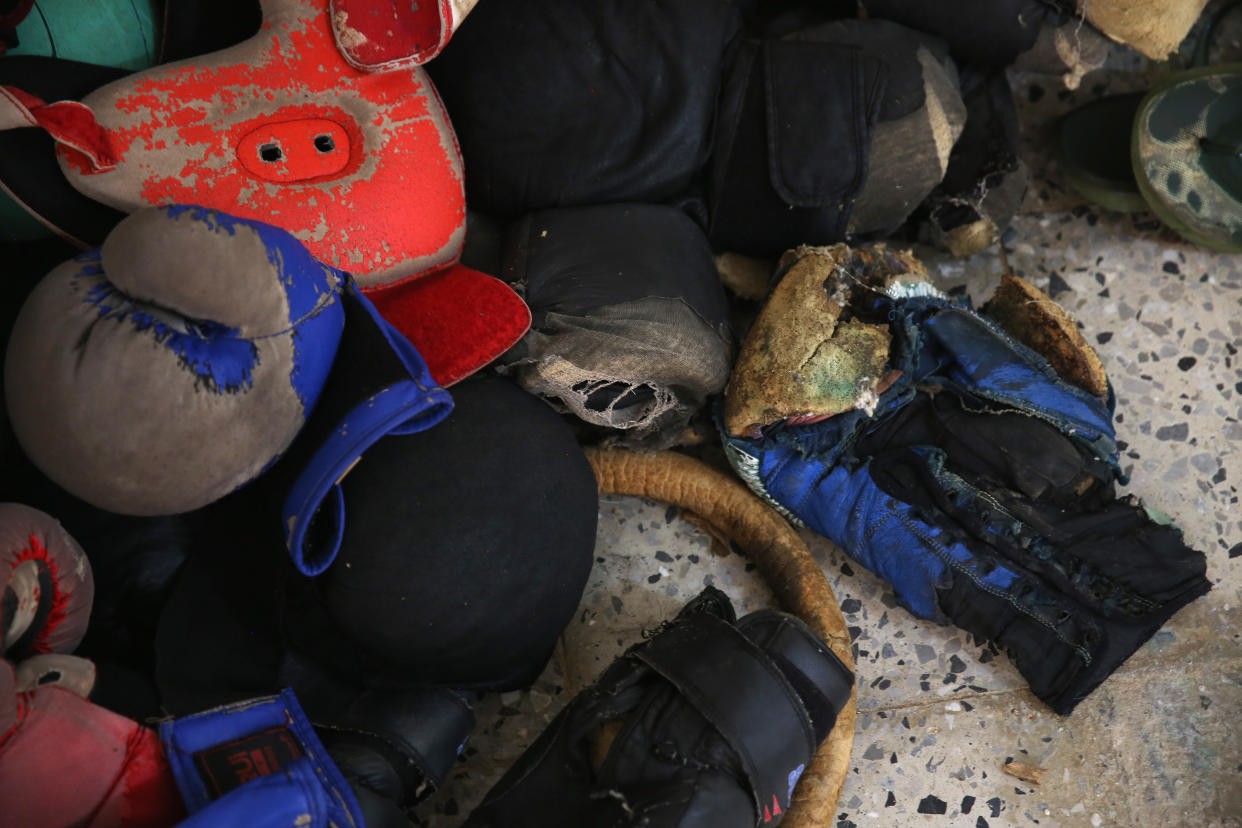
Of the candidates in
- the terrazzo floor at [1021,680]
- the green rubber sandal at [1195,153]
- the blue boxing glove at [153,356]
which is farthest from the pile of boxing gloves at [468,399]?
the green rubber sandal at [1195,153]

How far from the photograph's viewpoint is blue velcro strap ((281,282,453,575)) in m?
0.98

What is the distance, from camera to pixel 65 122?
980 mm

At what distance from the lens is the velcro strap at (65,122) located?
96cm

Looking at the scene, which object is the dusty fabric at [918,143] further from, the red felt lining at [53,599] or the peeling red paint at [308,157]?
the red felt lining at [53,599]

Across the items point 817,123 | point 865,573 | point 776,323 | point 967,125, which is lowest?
point 865,573

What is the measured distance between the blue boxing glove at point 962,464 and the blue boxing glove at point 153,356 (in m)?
0.70

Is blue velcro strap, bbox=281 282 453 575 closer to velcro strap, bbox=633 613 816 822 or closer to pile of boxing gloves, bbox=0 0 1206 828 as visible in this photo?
pile of boxing gloves, bbox=0 0 1206 828

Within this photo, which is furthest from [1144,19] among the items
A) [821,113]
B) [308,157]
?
[308,157]

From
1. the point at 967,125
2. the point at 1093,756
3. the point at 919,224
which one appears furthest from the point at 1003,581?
the point at 967,125

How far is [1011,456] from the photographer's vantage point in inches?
53.3

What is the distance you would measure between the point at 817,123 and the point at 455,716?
98 centimetres

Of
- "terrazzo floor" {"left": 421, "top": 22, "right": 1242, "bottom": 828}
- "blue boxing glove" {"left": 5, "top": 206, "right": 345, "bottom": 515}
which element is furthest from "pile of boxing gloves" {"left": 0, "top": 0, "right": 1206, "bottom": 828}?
"terrazzo floor" {"left": 421, "top": 22, "right": 1242, "bottom": 828}

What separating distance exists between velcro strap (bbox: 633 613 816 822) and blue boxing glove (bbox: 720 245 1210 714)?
341 millimetres

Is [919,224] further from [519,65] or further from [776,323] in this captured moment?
[519,65]
